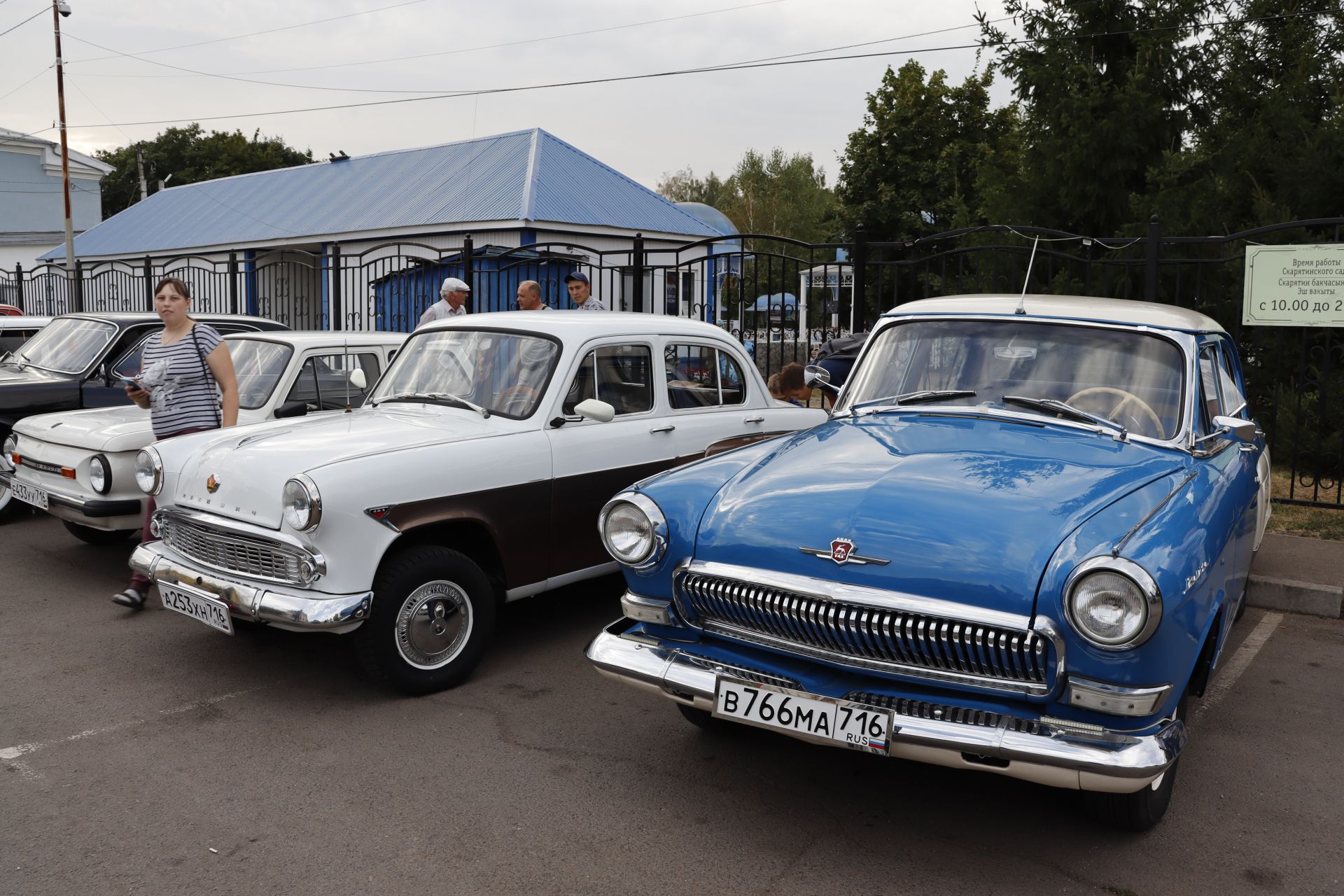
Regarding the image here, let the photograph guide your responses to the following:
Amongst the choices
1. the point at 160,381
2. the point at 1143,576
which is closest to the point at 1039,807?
the point at 1143,576

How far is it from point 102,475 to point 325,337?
5.50ft

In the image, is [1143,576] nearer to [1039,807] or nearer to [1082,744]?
[1082,744]

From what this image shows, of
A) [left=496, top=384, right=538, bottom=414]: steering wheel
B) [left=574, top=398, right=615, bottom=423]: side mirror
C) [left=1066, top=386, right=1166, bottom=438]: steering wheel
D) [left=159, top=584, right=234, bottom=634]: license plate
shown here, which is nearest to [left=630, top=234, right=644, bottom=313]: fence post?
[left=496, top=384, right=538, bottom=414]: steering wheel

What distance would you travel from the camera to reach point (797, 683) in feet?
11.2

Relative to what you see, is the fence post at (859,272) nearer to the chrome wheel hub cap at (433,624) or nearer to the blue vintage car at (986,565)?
the blue vintage car at (986,565)

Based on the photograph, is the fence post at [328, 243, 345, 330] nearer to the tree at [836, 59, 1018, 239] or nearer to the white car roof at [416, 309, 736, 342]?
the white car roof at [416, 309, 736, 342]

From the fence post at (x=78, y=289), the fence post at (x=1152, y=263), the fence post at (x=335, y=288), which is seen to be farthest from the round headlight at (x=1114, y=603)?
the fence post at (x=78, y=289)

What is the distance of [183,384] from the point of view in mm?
6230

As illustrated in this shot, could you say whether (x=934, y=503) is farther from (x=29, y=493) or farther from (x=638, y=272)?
(x=638, y=272)

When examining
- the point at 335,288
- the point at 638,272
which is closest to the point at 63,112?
the point at 335,288

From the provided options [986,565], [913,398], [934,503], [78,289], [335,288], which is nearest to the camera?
[986,565]

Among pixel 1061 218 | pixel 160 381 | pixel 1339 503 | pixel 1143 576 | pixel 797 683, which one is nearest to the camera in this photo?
pixel 1143 576

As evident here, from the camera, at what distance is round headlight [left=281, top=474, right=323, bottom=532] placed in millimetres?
4449

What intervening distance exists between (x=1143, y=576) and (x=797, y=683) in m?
1.10
